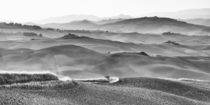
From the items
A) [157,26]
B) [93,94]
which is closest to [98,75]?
[93,94]

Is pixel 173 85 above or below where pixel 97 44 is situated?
above

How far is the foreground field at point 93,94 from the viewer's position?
65.9 inches

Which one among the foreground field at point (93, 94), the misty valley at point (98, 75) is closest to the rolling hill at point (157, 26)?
the misty valley at point (98, 75)

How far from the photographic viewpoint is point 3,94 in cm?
159

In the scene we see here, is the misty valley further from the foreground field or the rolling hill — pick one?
the rolling hill

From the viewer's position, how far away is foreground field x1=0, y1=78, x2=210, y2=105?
1.67 metres

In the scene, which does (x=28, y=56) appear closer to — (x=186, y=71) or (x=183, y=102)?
(x=186, y=71)

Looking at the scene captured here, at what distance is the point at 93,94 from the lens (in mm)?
2035

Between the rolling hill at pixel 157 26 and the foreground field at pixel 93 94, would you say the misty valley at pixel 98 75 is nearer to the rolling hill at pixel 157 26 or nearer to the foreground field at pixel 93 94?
the foreground field at pixel 93 94

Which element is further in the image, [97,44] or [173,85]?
[97,44]

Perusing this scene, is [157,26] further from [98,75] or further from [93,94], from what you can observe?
[93,94]

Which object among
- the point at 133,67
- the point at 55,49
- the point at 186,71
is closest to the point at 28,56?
the point at 55,49

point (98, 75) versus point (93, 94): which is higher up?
point (93, 94)

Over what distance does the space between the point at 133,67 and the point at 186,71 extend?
3.19 feet
